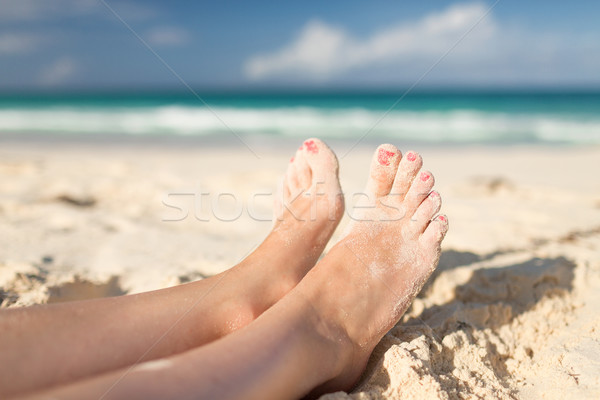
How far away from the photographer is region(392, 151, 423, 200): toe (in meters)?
1.66

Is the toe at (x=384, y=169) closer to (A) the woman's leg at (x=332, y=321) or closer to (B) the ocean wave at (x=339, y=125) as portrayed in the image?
(A) the woman's leg at (x=332, y=321)

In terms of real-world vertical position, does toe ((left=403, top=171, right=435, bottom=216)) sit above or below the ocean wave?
below

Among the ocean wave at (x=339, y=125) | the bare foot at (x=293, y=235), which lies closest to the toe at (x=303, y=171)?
the bare foot at (x=293, y=235)

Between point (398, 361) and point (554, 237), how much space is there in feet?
5.22

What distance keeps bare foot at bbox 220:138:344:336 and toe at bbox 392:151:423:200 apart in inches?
9.0

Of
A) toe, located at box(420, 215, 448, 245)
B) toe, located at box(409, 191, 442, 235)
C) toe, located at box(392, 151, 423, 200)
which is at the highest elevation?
toe, located at box(392, 151, 423, 200)

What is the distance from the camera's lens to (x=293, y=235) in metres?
1.66

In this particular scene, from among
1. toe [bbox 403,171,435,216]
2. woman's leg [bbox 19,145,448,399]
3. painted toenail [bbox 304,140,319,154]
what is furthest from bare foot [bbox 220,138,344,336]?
toe [bbox 403,171,435,216]

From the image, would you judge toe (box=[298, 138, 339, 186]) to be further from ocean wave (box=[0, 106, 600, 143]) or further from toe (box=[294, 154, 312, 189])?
ocean wave (box=[0, 106, 600, 143])

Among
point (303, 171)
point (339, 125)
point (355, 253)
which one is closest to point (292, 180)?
point (303, 171)

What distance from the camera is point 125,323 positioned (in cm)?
116

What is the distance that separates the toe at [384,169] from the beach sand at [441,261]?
430 millimetres

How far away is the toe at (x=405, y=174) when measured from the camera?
166 centimetres

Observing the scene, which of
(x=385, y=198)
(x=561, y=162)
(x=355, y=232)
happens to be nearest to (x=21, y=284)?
(x=355, y=232)
